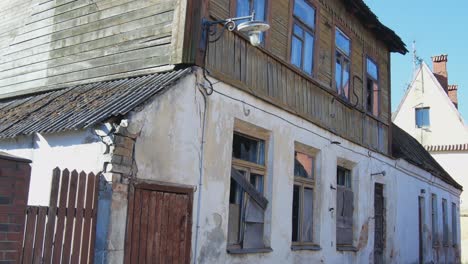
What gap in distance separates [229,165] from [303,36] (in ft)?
13.1

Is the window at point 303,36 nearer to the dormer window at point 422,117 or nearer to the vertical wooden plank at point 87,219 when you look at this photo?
the vertical wooden plank at point 87,219

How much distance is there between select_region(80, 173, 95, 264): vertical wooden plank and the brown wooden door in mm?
10005

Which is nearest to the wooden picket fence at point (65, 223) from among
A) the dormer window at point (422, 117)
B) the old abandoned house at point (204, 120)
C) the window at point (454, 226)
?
the old abandoned house at point (204, 120)

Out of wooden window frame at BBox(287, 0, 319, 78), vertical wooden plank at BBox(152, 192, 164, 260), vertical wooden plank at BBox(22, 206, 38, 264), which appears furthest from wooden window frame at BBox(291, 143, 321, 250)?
vertical wooden plank at BBox(22, 206, 38, 264)

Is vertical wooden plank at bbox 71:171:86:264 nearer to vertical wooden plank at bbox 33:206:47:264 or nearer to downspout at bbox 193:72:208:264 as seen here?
vertical wooden plank at bbox 33:206:47:264

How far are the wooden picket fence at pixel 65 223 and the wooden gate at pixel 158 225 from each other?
608 millimetres

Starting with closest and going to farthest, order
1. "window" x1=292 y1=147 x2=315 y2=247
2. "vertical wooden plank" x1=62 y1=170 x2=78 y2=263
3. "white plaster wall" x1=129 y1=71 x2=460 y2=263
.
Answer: "vertical wooden plank" x1=62 y1=170 x2=78 y2=263, "white plaster wall" x1=129 y1=71 x2=460 y2=263, "window" x1=292 y1=147 x2=315 y2=247

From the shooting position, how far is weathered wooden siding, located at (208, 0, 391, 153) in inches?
319

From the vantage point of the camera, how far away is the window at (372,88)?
1392 centimetres

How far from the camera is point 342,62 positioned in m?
12.2

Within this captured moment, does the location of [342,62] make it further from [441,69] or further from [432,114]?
[441,69]

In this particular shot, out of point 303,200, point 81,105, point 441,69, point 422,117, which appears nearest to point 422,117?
point 422,117

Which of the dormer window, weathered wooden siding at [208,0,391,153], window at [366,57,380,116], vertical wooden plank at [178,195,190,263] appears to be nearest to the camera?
vertical wooden plank at [178,195,190,263]

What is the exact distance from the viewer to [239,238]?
26.6 ft
